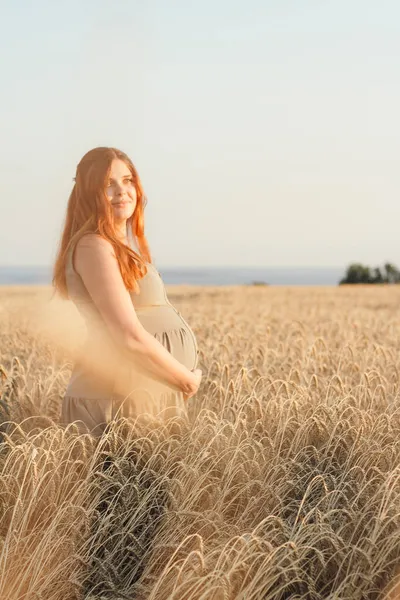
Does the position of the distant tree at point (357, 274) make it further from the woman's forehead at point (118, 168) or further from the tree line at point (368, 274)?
the woman's forehead at point (118, 168)

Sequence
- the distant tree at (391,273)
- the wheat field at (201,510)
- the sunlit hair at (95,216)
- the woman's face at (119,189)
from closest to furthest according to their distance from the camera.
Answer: the wheat field at (201,510) < the sunlit hair at (95,216) < the woman's face at (119,189) < the distant tree at (391,273)

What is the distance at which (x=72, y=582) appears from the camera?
276cm

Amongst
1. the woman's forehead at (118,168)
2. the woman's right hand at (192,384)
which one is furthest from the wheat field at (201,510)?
the woman's forehead at (118,168)

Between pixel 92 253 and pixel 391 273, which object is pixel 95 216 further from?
pixel 391 273

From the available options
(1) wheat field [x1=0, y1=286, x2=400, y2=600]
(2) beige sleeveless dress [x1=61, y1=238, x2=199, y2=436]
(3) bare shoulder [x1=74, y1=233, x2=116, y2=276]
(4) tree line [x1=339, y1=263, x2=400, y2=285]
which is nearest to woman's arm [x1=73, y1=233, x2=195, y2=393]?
(3) bare shoulder [x1=74, y1=233, x2=116, y2=276]

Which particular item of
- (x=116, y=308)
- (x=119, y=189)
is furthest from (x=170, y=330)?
(x=119, y=189)

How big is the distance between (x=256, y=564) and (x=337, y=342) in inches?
218

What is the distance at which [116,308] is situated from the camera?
10.6 feet

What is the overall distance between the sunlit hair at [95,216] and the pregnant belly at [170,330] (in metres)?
0.17

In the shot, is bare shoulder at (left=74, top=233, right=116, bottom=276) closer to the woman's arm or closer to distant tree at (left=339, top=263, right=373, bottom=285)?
the woman's arm

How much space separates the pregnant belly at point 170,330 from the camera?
356 cm

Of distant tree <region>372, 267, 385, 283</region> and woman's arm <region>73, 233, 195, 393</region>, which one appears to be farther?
distant tree <region>372, 267, 385, 283</region>

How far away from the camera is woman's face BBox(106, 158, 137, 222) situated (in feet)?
11.4

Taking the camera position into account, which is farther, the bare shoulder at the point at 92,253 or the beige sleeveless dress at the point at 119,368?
the beige sleeveless dress at the point at 119,368
